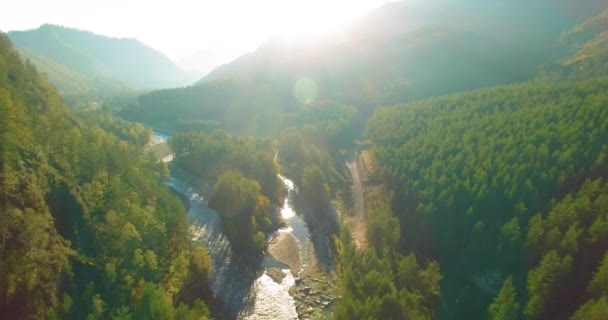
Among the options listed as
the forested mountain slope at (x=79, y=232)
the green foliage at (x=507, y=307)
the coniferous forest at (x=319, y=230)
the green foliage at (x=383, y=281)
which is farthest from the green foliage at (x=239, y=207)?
the green foliage at (x=507, y=307)

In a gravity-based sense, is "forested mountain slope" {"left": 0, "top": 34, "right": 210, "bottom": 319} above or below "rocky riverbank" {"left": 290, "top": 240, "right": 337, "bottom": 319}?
above

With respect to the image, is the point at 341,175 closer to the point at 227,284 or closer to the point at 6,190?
the point at 227,284

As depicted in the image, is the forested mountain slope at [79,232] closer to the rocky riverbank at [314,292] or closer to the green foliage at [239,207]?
the rocky riverbank at [314,292]

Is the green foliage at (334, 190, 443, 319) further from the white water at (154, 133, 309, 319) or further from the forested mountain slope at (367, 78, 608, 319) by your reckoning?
the white water at (154, 133, 309, 319)

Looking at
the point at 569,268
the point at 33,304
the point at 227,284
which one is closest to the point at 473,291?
the point at 569,268

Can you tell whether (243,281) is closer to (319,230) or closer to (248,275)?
(248,275)

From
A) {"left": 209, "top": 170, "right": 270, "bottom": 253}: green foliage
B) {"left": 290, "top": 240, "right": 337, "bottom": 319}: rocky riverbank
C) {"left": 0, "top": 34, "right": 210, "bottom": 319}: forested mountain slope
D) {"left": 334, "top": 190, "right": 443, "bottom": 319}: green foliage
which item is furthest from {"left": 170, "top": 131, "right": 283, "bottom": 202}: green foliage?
{"left": 0, "top": 34, "right": 210, "bottom": 319}: forested mountain slope
